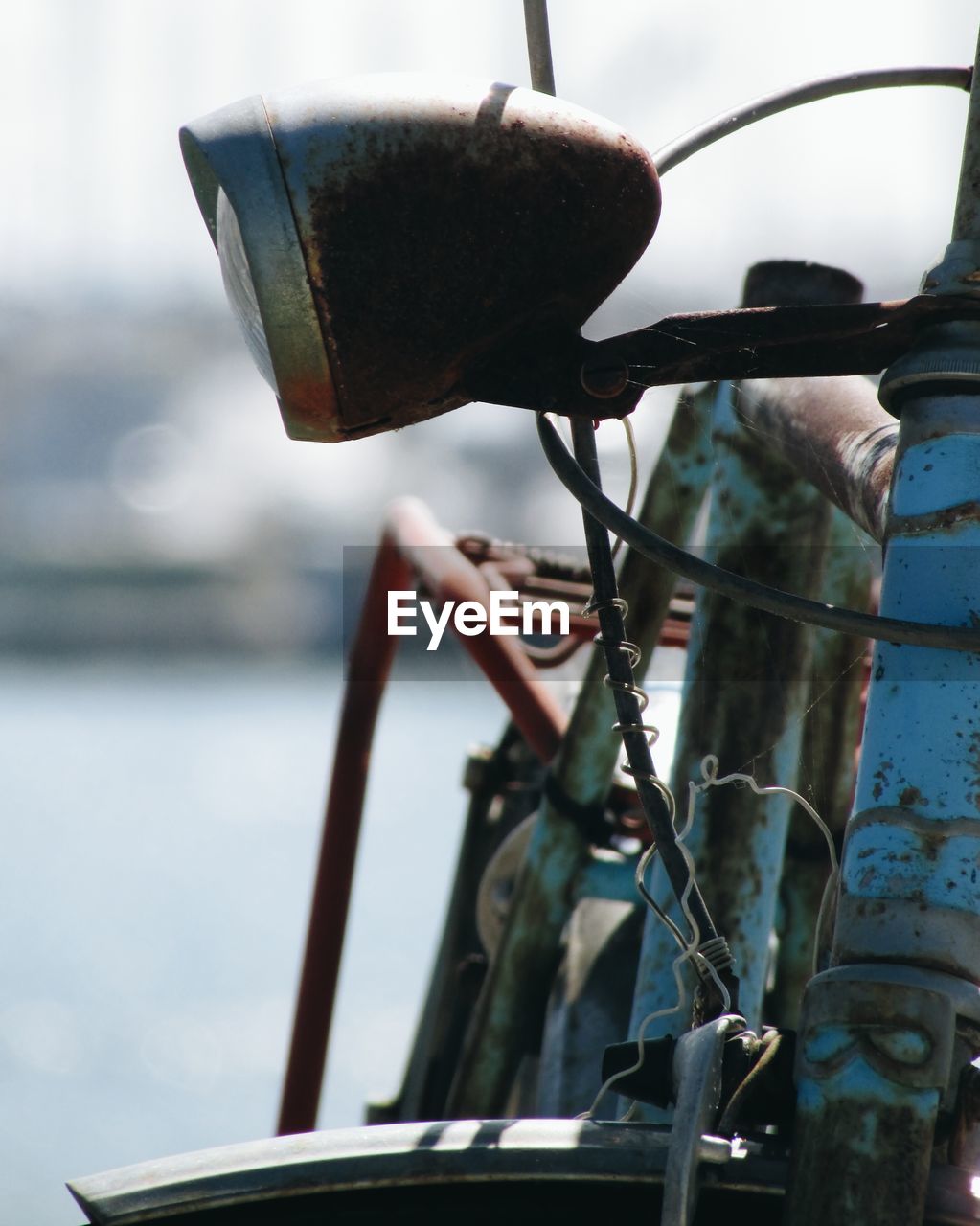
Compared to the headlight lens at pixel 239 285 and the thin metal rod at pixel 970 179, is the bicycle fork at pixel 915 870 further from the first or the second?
the headlight lens at pixel 239 285

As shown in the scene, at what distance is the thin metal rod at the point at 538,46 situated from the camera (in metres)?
0.77

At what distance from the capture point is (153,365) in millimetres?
61875

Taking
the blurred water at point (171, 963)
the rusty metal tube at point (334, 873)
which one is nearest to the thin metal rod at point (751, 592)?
the rusty metal tube at point (334, 873)

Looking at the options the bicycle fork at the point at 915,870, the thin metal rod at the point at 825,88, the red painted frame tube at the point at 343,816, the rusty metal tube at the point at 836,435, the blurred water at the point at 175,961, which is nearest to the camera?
the bicycle fork at the point at 915,870

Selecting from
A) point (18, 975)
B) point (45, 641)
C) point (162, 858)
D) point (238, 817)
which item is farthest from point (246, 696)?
point (18, 975)

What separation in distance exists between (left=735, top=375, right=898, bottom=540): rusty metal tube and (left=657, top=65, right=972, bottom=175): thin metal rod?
157mm

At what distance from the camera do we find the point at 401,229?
0.62 m

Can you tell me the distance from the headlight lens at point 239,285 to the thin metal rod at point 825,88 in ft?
1.17

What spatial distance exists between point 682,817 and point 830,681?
0.22 meters
